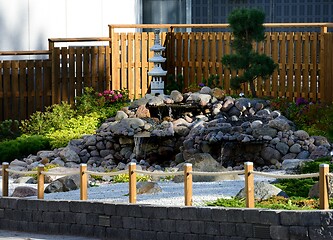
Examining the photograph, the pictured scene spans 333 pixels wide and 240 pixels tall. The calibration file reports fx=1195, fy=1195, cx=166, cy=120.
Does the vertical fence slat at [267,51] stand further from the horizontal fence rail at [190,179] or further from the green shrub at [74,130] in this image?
the horizontal fence rail at [190,179]

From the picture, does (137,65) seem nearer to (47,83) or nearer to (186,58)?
(186,58)

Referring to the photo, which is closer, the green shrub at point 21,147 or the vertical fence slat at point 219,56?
the green shrub at point 21,147

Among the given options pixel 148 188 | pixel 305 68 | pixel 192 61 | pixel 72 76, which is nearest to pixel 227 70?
pixel 192 61

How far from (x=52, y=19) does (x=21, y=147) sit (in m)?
5.08

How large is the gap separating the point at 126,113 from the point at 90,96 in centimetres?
169

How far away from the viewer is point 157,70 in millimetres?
26719

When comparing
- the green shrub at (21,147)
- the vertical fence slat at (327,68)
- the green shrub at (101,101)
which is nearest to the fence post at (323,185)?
the green shrub at (21,147)

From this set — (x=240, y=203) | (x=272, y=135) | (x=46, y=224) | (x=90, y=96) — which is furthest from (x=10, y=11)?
(x=240, y=203)

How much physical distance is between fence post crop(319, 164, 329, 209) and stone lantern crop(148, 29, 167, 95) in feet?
39.4

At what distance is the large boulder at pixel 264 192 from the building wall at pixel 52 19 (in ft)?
38.9

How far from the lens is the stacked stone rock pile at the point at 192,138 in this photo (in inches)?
878

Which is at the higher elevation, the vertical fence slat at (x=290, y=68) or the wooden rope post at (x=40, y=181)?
the vertical fence slat at (x=290, y=68)

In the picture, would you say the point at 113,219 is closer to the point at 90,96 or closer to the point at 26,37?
the point at 90,96

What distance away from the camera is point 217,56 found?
27.2 m
